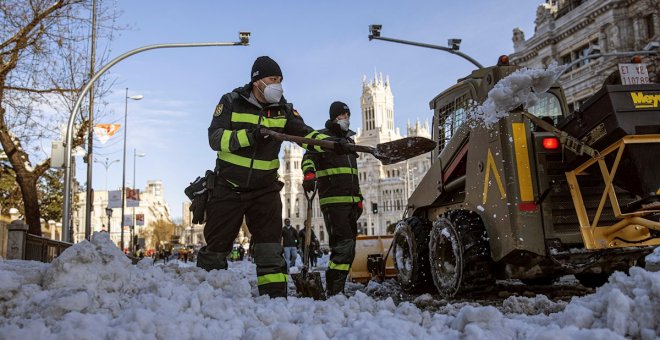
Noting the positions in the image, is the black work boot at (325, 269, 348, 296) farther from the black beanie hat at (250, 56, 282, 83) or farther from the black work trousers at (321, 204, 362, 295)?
the black beanie hat at (250, 56, 282, 83)

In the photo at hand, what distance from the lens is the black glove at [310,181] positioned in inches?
265

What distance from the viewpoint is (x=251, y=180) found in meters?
5.00

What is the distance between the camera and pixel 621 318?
2.78 metres

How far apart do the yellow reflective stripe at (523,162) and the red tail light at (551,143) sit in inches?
7.9

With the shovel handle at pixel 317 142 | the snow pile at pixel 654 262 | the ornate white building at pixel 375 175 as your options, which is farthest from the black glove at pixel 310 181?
the ornate white building at pixel 375 175

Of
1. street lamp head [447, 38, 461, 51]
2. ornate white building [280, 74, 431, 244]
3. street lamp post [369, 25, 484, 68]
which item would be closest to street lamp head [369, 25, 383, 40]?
street lamp post [369, 25, 484, 68]

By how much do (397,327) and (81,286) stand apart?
208cm

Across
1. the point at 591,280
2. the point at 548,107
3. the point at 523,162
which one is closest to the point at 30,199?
the point at 548,107

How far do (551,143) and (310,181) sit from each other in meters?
2.71

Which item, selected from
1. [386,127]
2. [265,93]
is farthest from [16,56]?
[386,127]

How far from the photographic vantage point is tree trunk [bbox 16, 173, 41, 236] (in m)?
16.9

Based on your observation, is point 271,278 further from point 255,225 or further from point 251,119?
point 251,119

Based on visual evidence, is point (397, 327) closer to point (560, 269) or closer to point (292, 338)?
point (292, 338)

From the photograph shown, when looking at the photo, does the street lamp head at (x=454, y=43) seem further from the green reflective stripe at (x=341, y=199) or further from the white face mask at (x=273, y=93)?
the white face mask at (x=273, y=93)
